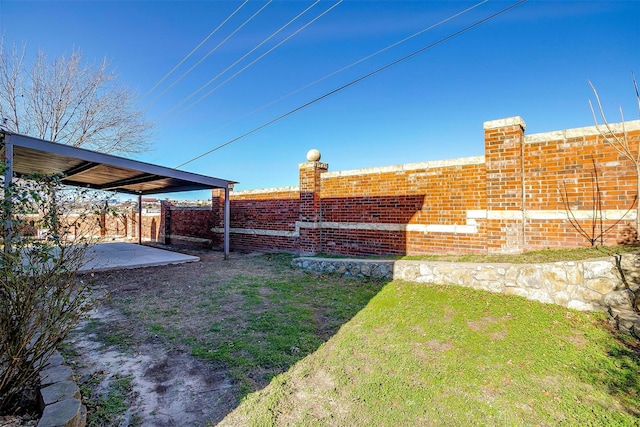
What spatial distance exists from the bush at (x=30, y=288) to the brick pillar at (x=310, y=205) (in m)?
6.41

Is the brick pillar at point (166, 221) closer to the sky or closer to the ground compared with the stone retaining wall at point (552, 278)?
closer to the sky

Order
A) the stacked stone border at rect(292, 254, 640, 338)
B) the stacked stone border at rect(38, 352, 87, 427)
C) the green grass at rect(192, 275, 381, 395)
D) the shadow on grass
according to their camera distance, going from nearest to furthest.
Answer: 1. the stacked stone border at rect(38, 352, 87, 427)
2. the shadow on grass
3. the green grass at rect(192, 275, 381, 395)
4. the stacked stone border at rect(292, 254, 640, 338)

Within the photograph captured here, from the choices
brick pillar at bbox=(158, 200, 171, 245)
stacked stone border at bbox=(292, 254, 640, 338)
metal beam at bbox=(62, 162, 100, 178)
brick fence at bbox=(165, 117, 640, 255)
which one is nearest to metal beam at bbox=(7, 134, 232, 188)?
metal beam at bbox=(62, 162, 100, 178)

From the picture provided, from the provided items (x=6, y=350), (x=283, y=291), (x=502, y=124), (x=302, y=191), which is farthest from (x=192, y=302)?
(x=502, y=124)

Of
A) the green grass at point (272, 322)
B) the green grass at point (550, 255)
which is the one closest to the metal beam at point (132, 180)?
the green grass at point (272, 322)

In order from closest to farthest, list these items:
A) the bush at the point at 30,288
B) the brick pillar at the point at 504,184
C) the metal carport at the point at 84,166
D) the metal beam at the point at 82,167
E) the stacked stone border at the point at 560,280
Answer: the bush at the point at 30,288 → the stacked stone border at the point at 560,280 → the metal carport at the point at 84,166 → the brick pillar at the point at 504,184 → the metal beam at the point at 82,167

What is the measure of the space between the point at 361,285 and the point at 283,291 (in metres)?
1.61

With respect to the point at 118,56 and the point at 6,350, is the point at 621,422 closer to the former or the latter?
the point at 6,350

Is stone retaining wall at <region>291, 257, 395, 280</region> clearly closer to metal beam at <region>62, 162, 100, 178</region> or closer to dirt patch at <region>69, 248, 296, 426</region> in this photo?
dirt patch at <region>69, 248, 296, 426</region>

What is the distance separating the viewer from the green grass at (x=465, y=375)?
2297 millimetres

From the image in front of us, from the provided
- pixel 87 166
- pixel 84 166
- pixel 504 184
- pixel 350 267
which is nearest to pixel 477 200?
pixel 504 184

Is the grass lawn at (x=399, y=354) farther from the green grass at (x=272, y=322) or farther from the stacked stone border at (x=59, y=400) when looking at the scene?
the stacked stone border at (x=59, y=400)

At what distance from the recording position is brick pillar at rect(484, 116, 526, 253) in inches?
220

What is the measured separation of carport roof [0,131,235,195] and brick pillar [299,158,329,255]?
8.06 feet
